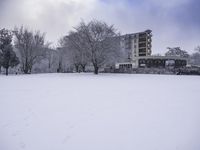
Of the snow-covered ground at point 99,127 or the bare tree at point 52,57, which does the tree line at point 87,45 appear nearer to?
the bare tree at point 52,57

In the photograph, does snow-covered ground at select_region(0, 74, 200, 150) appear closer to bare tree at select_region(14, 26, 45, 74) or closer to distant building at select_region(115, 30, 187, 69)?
bare tree at select_region(14, 26, 45, 74)

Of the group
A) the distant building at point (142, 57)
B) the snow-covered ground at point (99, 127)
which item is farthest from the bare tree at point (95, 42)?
the snow-covered ground at point (99, 127)

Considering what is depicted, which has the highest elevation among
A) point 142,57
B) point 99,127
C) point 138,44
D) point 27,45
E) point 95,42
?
point 138,44

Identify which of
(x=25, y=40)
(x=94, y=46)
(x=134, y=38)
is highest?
(x=134, y=38)

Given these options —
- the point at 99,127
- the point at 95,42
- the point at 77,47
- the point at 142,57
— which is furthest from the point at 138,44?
the point at 99,127

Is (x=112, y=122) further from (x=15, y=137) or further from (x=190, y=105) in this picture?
(x=190, y=105)

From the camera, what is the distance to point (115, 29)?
35.5 m

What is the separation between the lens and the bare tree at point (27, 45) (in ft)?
138

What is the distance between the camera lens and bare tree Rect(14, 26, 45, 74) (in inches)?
1651

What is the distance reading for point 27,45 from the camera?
41.9 metres

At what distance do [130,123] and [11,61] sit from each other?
133 ft

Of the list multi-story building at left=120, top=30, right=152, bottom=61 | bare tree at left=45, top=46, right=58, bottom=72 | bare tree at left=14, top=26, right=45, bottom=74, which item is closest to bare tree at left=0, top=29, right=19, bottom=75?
bare tree at left=14, top=26, right=45, bottom=74

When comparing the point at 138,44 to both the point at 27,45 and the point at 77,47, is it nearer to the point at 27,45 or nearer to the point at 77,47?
the point at 77,47

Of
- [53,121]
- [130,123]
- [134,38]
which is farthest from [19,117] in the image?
[134,38]
